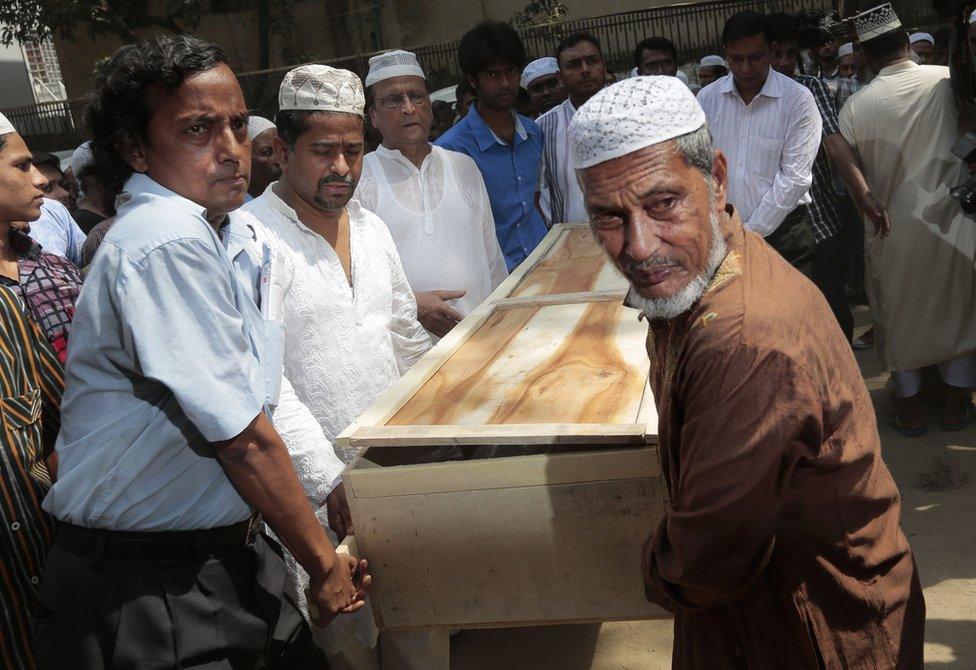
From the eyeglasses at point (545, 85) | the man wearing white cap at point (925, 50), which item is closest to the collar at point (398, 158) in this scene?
the eyeglasses at point (545, 85)

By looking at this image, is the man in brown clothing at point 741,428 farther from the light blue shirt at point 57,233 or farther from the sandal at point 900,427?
the sandal at point 900,427

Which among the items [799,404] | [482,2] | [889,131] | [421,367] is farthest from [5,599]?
[482,2]

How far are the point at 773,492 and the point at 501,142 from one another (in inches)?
131

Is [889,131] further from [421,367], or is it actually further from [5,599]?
[5,599]

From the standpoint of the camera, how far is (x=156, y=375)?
1.69 meters

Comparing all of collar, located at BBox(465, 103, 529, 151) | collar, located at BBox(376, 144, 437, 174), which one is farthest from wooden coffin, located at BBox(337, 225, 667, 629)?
collar, located at BBox(465, 103, 529, 151)

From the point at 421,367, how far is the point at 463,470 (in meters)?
0.68

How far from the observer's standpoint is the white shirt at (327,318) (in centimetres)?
274

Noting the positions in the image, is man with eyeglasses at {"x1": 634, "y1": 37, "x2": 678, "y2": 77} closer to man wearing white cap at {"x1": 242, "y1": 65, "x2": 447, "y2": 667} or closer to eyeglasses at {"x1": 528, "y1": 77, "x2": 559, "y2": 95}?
eyeglasses at {"x1": 528, "y1": 77, "x2": 559, "y2": 95}

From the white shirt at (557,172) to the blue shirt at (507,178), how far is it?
0.22 metres

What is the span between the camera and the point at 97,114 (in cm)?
196

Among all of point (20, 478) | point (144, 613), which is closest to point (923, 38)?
point (20, 478)

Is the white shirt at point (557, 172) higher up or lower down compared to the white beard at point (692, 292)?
lower down

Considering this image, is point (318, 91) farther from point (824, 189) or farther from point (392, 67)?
point (824, 189)
